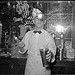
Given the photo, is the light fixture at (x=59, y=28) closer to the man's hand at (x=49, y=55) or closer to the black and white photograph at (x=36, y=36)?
the black and white photograph at (x=36, y=36)

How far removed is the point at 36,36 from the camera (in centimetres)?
85

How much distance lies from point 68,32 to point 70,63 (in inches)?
7.8

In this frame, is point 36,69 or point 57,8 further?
point 57,8

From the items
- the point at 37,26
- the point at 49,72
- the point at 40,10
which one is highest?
the point at 40,10

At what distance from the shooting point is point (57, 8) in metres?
0.95

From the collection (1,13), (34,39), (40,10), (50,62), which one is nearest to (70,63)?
(50,62)

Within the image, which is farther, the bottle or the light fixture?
the light fixture

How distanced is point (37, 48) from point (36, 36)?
7 centimetres

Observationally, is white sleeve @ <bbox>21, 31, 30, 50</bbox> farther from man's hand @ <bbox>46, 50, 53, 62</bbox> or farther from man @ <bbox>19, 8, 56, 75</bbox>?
man's hand @ <bbox>46, 50, 53, 62</bbox>

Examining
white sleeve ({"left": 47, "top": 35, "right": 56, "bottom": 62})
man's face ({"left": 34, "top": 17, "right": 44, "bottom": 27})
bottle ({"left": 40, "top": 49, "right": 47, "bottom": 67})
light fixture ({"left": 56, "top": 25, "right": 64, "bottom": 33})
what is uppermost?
man's face ({"left": 34, "top": 17, "right": 44, "bottom": 27})

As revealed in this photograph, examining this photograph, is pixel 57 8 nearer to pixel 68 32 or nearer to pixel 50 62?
pixel 68 32

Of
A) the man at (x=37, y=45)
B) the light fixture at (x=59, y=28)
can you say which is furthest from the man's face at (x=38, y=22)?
the light fixture at (x=59, y=28)

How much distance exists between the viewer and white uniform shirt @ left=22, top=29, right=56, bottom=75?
0.83 m

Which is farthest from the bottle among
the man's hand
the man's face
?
the man's face
